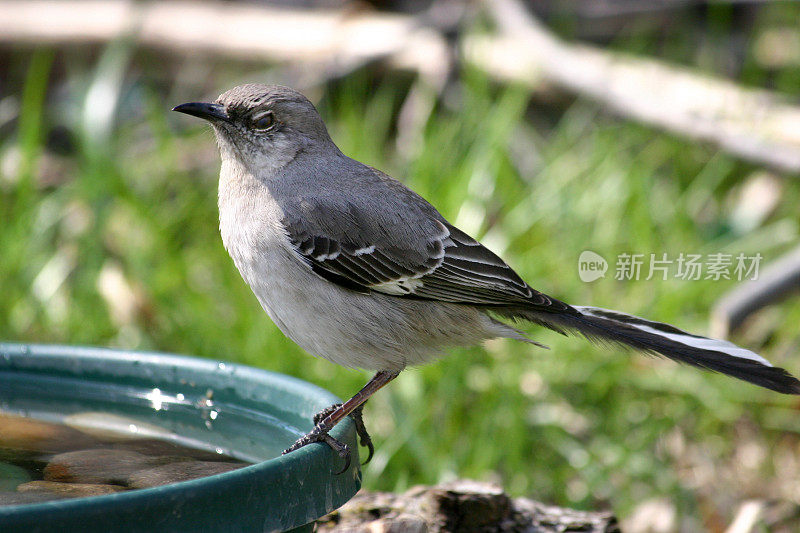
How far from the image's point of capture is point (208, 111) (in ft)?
9.89

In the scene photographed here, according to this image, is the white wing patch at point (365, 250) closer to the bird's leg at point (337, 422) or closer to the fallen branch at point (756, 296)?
the bird's leg at point (337, 422)

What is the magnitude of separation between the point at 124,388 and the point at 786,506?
9.37ft

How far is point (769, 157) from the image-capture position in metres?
5.12

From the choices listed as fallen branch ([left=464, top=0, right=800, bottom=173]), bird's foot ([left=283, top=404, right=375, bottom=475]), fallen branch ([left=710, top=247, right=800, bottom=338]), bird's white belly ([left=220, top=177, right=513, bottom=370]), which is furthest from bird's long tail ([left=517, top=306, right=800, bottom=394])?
fallen branch ([left=464, top=0, right=800, bottom=173])

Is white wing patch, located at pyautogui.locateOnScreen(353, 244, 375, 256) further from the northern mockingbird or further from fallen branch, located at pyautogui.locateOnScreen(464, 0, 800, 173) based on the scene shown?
fallen branch, located at pyautogui.locateOnScreen(464, 0, 800, 173)

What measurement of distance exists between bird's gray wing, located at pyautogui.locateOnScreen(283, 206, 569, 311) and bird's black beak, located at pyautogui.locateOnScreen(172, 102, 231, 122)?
47 cm

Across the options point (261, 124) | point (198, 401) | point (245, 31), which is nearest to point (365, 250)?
point (261, 124)

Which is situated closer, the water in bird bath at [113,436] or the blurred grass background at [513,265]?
the water in bird bath at [113,436]

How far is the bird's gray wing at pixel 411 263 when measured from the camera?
2.88 m

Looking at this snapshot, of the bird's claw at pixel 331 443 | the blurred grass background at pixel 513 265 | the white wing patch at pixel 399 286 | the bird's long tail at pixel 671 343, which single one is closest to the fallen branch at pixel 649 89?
the blurred grass background at pixel 513 265

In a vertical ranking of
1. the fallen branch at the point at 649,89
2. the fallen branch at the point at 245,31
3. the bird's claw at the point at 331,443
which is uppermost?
the fallen branch at the point at 245,31

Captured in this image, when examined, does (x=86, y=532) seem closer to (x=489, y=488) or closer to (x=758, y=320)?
(x=489, y=488)

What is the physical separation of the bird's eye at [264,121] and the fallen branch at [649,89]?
3.15 metres

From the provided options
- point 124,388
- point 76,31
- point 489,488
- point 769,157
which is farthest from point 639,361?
point 76,31
